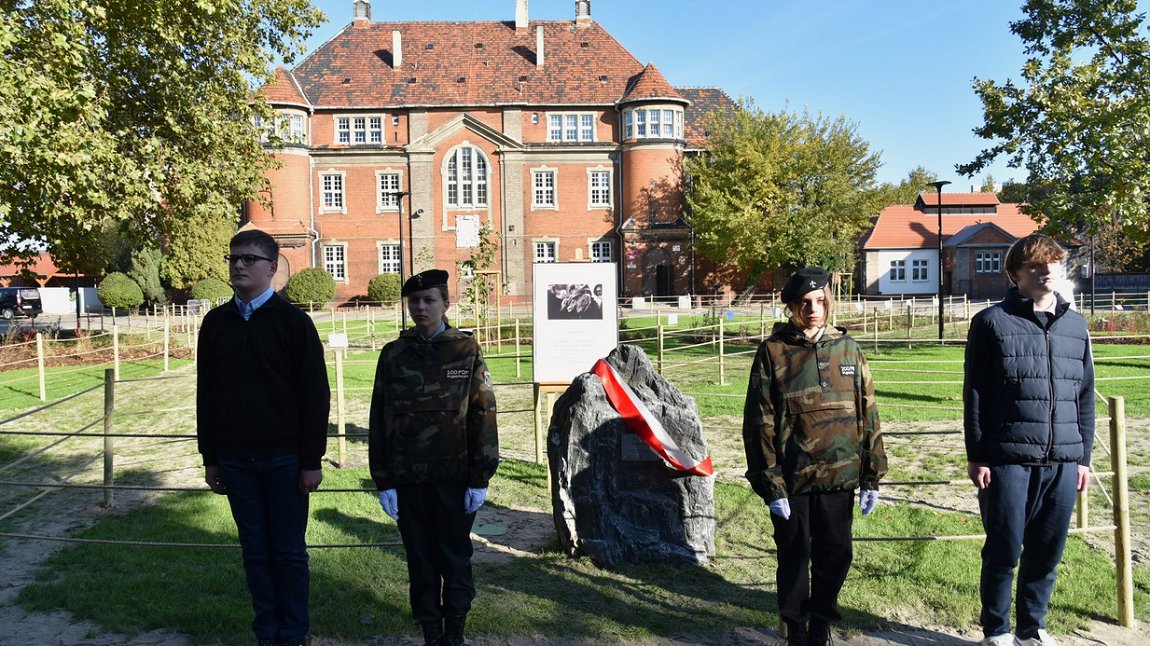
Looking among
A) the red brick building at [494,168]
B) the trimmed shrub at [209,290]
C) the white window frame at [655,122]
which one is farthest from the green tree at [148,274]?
the white window frame at [655,122]

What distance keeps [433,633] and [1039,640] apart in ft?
10.1

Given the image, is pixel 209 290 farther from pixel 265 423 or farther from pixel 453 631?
pixel 453 631

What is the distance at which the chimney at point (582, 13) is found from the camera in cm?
4838

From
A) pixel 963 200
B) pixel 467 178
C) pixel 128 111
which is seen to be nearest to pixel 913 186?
pixel 963 200

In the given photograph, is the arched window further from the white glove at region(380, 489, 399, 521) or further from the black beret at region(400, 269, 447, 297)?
the white glove at region(380, 489, 399, 521)

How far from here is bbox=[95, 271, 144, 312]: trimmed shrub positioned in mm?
41250

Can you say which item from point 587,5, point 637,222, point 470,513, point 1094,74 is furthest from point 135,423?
point 587,5

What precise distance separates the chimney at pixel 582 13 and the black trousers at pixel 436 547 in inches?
1869

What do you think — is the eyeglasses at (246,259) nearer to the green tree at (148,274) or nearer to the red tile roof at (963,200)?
the green tree at (148,274)

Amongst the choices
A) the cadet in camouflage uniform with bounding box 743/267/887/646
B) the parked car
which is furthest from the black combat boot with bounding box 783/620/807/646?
the parked car

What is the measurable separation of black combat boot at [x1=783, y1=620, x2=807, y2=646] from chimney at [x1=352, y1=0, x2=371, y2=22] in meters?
49.7

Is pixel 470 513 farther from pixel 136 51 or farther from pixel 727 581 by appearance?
pixel 136 51

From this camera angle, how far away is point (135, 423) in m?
12.6

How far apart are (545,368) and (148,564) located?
155 inches
